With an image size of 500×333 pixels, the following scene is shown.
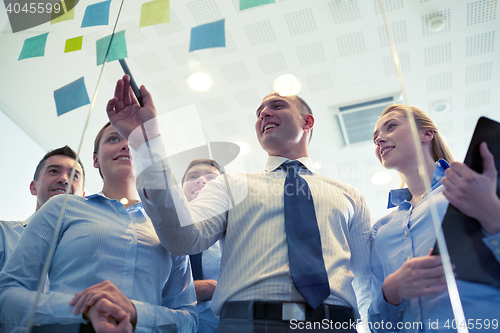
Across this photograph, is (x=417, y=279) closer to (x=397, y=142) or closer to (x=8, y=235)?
Answer: (x=397, y=142)

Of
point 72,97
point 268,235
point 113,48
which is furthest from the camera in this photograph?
point 113,48

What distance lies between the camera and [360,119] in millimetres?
1736

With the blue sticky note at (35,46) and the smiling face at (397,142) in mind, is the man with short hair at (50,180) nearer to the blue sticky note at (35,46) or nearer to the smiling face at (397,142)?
the blue sticky note at (35,46)

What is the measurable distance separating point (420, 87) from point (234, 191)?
1726 mm

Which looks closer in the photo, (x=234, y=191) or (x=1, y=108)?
(x=234, y=191)

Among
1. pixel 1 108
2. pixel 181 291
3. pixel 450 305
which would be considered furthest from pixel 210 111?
pixel 450 305

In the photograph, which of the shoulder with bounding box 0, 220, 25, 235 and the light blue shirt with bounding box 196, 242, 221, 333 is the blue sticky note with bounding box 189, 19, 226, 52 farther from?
the shoulder with bounding box 0, 220, 25, 235

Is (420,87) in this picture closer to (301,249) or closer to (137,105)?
(301,249)

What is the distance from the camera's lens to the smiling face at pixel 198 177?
71.2 inches

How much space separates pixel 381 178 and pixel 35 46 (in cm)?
204

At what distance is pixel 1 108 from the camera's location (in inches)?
74.8

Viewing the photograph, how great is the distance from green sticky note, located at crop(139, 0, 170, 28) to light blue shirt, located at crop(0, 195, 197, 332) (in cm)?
102

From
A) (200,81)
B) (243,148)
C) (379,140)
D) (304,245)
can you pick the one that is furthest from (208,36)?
(304,245)

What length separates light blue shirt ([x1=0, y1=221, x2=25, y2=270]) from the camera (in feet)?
4.62
